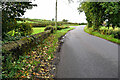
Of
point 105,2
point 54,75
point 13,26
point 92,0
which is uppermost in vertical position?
point 92,0

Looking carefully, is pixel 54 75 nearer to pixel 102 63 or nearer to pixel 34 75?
pixel 34 75

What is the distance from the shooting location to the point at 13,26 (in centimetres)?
552

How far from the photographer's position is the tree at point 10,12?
489 cm

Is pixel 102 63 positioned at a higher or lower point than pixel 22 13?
lower

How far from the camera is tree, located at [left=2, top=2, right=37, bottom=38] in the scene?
4895mm

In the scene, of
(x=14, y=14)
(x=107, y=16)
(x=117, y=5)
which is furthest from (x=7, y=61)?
(x=107, y=16)

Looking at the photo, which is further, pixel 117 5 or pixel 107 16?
pixel 107 16

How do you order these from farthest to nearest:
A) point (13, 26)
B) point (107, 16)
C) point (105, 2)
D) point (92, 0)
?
1. point (92, 0)
2. point (107, 16)
3. point (105, 2)
4. point (13, 26)

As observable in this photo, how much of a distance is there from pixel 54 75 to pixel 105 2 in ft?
49.4

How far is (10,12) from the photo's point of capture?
5285 mm

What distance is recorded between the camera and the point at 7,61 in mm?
3703

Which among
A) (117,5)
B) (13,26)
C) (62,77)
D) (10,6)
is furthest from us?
(117,5)

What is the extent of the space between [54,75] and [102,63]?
2783 mm

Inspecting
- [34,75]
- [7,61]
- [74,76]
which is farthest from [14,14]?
[74,76]
